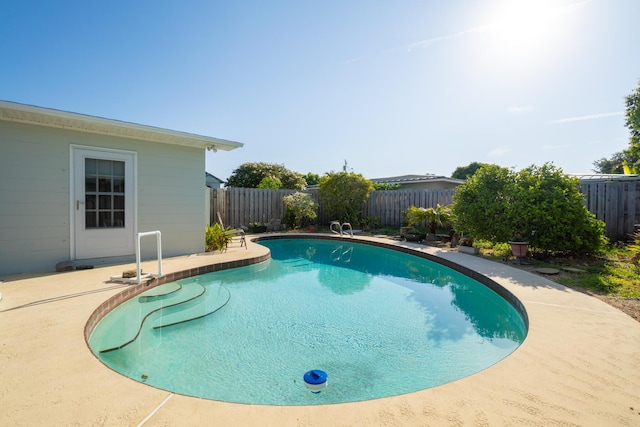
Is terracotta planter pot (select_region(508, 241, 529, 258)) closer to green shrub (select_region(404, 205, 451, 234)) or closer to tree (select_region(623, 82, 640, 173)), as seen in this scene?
green shrub (select_region(404, 205, 451, 234))

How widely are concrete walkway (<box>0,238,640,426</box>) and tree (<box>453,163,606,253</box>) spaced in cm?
326

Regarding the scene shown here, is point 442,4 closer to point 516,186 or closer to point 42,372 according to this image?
point 516,186

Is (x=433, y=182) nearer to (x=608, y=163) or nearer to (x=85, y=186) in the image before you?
(x=85, y=186)

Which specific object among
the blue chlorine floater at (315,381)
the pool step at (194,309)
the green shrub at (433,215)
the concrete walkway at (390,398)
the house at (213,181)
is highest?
the house at (213,181)

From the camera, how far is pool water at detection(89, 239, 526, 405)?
224 cm

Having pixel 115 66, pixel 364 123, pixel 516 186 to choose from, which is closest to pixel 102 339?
pixel 115 66

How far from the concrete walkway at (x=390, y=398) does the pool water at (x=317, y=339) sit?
409 millimetres

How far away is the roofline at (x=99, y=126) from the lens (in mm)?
4262

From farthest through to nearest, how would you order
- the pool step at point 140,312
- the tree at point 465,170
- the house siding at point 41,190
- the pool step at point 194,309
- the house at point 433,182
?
the tree at point 465,170 → the house at point 433,182 → the house siding at point 41,190 → the pool step at point 194,309 → the pool step at point 140,312

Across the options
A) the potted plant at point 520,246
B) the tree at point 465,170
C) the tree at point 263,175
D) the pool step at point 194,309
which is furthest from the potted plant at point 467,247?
the tree at point 465,170

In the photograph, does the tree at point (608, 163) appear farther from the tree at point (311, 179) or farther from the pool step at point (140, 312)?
the pool step at point (140, 312)

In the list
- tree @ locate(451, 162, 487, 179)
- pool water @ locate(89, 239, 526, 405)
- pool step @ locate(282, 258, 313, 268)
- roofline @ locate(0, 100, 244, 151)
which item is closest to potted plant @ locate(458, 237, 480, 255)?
pool water @ locate(89, 239, 526, 405)

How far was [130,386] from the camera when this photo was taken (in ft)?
5.83

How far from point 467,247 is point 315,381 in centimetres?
622
